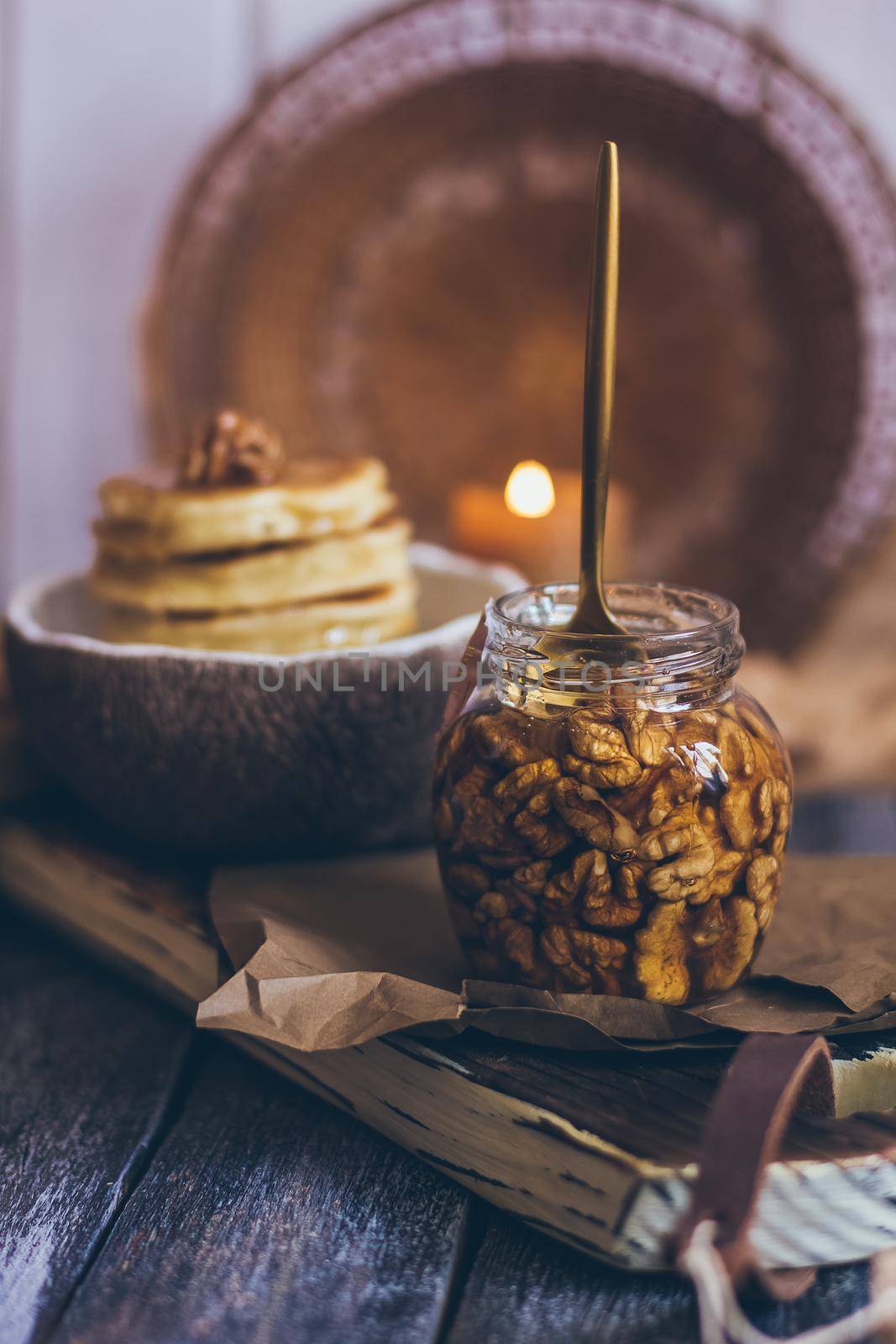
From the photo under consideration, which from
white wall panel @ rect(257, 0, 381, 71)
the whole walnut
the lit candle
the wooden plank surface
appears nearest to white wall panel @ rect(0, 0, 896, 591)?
white wall panel @ rect(257, 0, 381, 71)

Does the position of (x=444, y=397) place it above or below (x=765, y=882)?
above

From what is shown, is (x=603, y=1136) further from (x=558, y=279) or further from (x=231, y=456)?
(x=558, y=279)

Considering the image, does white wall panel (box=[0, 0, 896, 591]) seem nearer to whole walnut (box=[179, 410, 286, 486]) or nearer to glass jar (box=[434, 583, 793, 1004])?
whole walnut (box=[179, 410, 286, 486])

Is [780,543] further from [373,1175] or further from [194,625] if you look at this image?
[373,1175]

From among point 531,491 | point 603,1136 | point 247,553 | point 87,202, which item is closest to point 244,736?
point 247,553

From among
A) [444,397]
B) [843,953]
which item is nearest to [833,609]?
[444,397]

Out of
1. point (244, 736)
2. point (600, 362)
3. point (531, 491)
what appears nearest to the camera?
point (600, 362)

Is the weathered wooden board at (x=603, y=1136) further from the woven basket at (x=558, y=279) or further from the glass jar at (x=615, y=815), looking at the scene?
the woven basket at (x=558, y=279)
